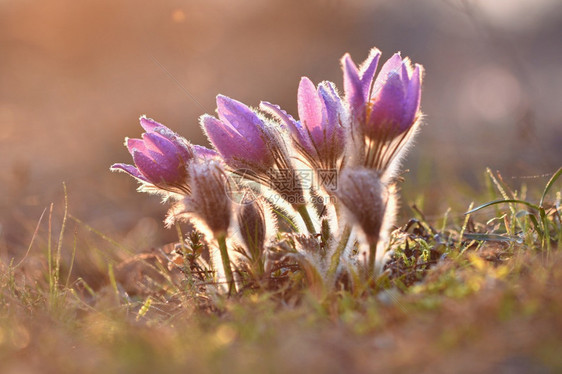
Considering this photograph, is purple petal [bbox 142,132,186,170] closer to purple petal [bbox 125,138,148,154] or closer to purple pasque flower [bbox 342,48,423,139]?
purple petal [bbox 125,138,148,154]

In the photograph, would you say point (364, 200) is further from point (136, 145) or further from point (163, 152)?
point (136, 145)

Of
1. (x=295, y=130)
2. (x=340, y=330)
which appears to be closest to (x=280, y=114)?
(x=295, y=130)

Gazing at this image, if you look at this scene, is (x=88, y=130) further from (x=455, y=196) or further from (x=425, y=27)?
(x=425, y=27)

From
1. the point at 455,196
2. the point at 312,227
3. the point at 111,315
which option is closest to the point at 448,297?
the point at 312,227

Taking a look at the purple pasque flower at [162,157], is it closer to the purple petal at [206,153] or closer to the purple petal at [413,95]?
the purple petal at [206,153]

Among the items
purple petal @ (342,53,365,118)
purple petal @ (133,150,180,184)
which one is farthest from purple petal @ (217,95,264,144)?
purple petal @ (342,53,365,118)

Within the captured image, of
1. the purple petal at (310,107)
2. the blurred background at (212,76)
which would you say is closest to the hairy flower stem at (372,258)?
the purple petal at (310,107)
